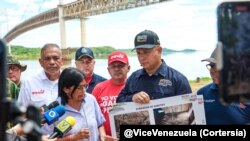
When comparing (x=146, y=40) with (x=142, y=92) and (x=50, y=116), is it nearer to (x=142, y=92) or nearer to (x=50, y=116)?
(x=142, y=92)

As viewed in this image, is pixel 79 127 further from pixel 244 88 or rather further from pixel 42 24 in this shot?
pixel 42 24

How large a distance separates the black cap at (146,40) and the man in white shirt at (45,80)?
32.8 inches

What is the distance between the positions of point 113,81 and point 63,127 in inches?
34.4

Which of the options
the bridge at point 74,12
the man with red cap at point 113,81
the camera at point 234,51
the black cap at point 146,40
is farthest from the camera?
the bridge at point 74,12

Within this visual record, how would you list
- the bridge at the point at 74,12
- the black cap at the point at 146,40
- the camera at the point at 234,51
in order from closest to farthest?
the camera at the point at 234,51 < the black cap at the point at 146,40 < the bridge at the point at 74,12

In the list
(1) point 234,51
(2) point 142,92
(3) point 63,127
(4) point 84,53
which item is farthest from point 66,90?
(1) point 234,51

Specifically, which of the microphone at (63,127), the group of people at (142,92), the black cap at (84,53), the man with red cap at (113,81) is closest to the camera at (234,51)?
the group of people at (142,92)

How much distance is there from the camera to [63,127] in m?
2.56

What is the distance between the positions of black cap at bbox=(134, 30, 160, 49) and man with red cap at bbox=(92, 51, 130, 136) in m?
0.47

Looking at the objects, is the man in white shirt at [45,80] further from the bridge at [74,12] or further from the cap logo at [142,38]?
the bridge at [74,12]

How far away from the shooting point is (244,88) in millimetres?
988

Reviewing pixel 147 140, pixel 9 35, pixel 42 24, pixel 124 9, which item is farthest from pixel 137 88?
pixel 9 35

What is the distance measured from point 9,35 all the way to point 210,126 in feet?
119

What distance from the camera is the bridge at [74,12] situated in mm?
24828
